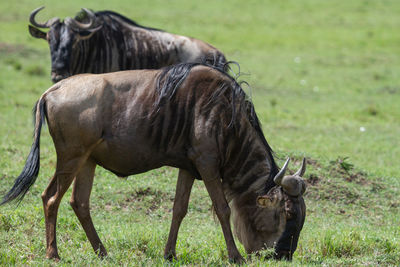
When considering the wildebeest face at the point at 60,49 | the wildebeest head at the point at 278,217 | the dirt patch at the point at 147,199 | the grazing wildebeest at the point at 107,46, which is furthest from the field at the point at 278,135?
the grazing wildebeest at the point at 107,46

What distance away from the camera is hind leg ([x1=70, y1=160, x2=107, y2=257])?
6.15 metres

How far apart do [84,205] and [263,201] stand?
1683 millimetres

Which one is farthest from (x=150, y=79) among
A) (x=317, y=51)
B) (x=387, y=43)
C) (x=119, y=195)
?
(x=387, y=43)

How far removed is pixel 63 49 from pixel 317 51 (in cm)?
1574

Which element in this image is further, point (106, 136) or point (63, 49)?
point (63, 49)

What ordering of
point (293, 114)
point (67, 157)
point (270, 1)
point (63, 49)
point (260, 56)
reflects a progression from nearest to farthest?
point (67, 157), point (63, 49), point (293, 114), point (260, 56), point (270, 1)

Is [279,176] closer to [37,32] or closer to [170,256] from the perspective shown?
[170,256]

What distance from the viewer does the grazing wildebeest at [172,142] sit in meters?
5.92

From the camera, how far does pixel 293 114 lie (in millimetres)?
15016

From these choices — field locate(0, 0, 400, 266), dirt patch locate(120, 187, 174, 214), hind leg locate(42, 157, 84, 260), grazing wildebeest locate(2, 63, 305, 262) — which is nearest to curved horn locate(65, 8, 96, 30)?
field locate(0, 0, 400, 266)

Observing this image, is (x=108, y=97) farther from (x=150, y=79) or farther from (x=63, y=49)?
(x=63, y=49)

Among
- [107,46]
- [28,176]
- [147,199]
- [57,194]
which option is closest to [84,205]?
[57,194]

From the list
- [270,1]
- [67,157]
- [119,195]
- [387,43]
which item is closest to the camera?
[67,157]

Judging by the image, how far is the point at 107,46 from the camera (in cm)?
1036
